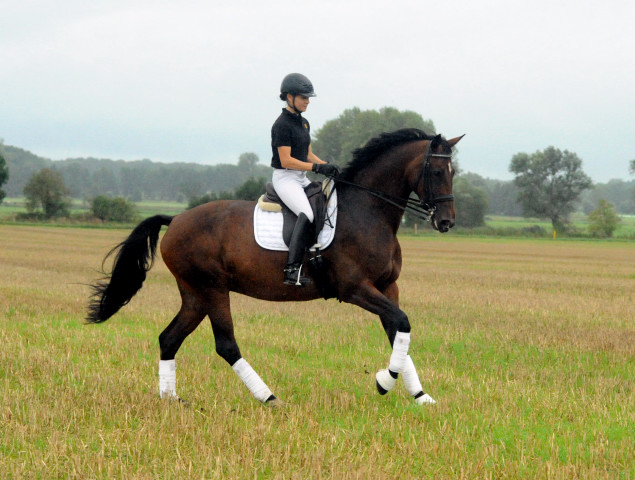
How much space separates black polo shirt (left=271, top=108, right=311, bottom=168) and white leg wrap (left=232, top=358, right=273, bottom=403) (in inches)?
84.3

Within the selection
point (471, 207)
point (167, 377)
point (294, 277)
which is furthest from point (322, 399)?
point (471, 207)

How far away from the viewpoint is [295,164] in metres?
7.27

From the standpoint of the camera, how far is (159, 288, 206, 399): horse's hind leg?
746 centimetres

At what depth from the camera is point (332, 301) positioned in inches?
658

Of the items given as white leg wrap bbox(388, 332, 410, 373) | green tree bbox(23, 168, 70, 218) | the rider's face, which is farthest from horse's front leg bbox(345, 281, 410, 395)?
green tree bbox(23, 168, 70, 218)

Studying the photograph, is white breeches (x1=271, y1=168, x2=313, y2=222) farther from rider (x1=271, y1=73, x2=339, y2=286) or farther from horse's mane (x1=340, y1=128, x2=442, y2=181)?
horse's mane (x1=340, y1=128, x2=442, y2=181)

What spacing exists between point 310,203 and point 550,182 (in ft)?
340

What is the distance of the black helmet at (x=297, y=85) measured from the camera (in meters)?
7.32

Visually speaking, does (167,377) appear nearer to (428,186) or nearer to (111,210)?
(428,186)

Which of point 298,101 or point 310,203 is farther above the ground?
point 298,101

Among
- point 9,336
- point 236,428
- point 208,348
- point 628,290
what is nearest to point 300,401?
point 236,428

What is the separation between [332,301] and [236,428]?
1064 cm

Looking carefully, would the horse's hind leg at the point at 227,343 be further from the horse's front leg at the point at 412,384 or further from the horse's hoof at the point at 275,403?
the horse's front leg at the point at 412,384

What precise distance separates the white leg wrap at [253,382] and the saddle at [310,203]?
4.46 ft
